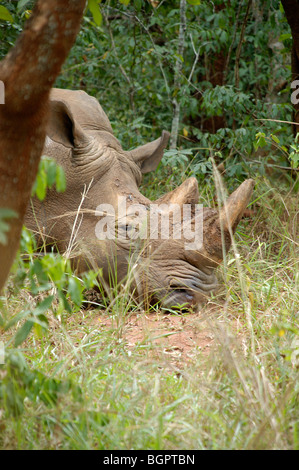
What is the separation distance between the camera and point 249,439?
2.00 meters

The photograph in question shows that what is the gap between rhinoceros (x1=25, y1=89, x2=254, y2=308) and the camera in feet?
12.1

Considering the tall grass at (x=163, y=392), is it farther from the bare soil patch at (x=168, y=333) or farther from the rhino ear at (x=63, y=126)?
the rhino ear at (x=63, y=126)

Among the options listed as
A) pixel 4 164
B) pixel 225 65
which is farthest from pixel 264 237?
pixel 4 164

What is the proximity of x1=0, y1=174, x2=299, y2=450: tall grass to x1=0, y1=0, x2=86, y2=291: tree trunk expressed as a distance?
63cm

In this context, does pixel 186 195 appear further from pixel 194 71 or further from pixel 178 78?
pixel 194 71

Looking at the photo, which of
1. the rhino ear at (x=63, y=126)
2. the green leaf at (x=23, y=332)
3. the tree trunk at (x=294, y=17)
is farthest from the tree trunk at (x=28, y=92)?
the tree trunk at (x=294, y=17)

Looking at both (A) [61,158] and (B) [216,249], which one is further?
(A) [61,158]

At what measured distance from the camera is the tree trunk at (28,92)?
1.93 meters

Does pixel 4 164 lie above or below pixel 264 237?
above

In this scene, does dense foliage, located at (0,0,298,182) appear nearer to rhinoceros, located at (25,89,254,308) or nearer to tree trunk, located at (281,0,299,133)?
tree trunk, located at (281,0,299,133)

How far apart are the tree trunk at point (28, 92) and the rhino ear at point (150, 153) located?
109 inches

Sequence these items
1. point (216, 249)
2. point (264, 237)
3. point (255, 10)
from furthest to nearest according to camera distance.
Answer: point (255, 10) < point (264, 237) < point (216, 249)
